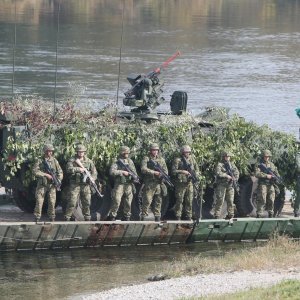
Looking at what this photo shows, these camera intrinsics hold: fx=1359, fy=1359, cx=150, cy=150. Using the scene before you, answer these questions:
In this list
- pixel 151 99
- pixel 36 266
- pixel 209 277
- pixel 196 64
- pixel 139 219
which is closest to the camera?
pixel 209 277

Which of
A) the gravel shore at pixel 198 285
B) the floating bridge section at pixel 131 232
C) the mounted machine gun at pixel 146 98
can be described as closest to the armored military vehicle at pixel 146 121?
the mounted machine gun at pixel 146 98

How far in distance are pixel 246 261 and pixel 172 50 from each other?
34871 millimetres

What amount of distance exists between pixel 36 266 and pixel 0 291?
1.88 m

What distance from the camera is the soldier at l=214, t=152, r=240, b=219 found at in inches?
983

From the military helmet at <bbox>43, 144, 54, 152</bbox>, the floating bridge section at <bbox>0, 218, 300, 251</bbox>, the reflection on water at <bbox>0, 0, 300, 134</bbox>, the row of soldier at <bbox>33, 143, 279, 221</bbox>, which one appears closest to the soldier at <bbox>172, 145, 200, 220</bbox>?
the row of soldier at <bbox>33, 143, 279, 221</bbox>

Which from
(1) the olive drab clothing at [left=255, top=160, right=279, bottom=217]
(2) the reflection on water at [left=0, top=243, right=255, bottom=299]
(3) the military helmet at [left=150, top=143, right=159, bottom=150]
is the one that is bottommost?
(2) the reflection on water at [left=0, top=243, right=255, bottom=299]

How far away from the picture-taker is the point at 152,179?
2456cm

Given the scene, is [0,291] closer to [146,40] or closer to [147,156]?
[147,156]

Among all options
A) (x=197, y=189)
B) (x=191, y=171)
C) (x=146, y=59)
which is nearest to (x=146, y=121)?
(x=191, y=171)

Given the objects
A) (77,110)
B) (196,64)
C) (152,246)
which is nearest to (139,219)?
(152,246)

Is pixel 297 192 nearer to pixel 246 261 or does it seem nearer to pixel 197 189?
pixel 197 189

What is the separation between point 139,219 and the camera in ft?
82.0

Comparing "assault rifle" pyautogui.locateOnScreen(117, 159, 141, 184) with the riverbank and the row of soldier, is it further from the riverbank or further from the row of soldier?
the riverbank

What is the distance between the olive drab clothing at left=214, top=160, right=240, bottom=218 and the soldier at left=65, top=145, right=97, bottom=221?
239 cm
